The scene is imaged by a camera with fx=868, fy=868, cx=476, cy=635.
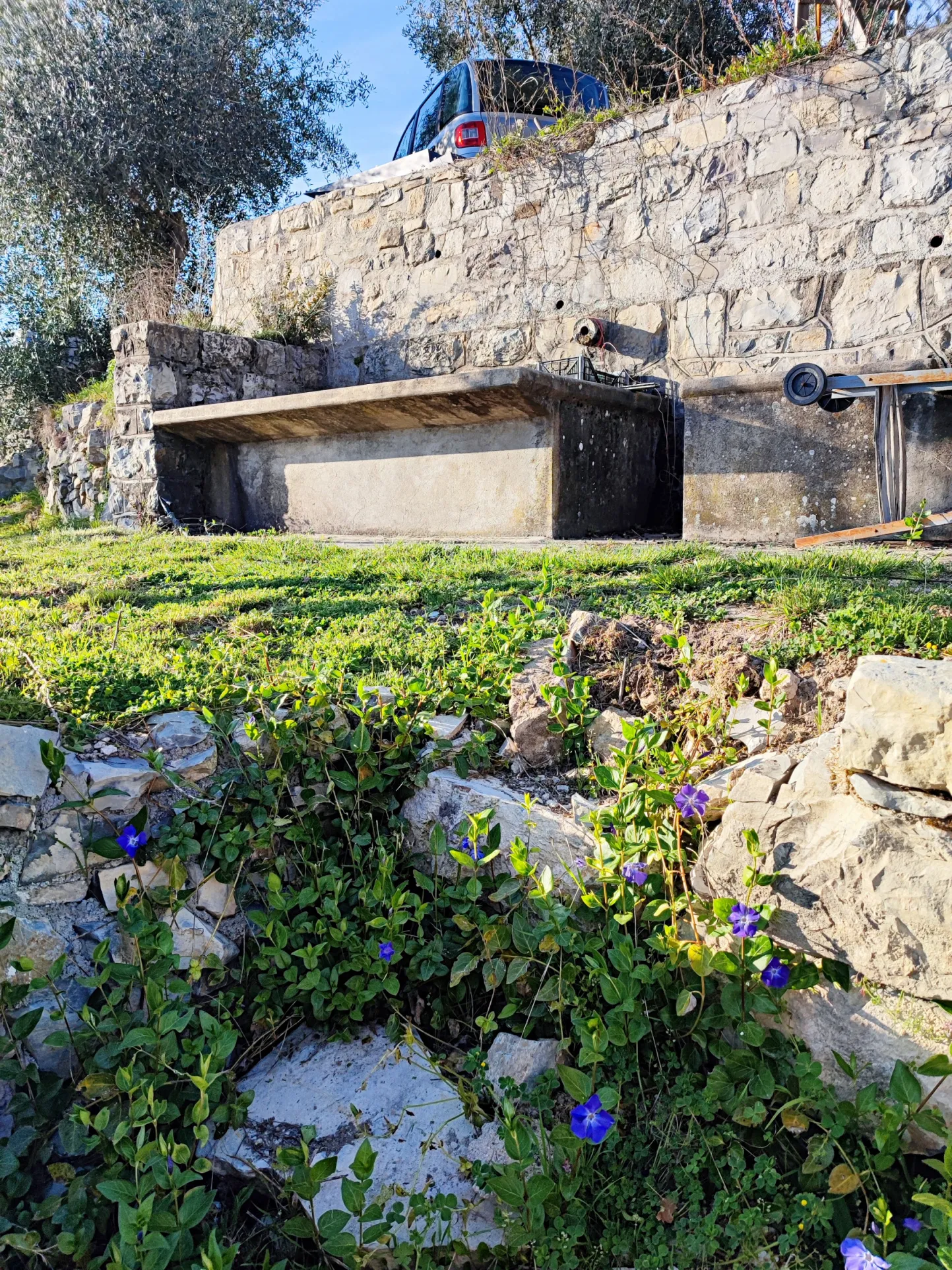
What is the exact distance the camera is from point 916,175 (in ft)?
15.9

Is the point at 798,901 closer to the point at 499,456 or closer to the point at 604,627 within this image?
the point at 604,627

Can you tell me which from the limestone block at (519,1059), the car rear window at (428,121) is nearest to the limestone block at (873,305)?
the limestone block at (519,1059)

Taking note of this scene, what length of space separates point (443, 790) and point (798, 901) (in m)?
0.88

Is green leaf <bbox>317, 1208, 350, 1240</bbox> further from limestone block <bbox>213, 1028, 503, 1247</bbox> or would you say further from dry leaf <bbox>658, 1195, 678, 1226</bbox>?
dry leaf <bbox>658, 1195, 678, 1226</bbox>

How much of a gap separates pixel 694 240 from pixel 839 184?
89cm

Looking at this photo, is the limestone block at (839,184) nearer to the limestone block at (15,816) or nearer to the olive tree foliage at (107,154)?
the limestone block at (15,816)

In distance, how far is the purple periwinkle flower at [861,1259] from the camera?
50.3 inches

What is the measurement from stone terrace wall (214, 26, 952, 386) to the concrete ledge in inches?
33.9

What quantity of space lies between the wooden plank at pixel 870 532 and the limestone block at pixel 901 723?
204cm

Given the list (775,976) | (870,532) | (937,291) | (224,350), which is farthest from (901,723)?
(224,350)

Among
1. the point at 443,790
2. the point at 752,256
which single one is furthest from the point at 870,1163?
the point at 752,256

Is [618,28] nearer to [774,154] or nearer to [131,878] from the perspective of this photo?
[774,154]

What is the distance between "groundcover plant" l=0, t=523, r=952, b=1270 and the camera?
1508mm

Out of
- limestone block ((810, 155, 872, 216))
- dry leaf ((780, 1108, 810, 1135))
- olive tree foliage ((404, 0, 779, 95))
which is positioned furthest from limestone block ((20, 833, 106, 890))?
olive tree foliage ((404, 0, 779, 95))
